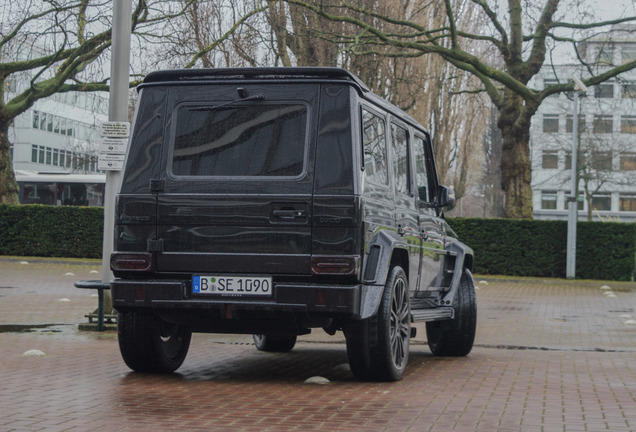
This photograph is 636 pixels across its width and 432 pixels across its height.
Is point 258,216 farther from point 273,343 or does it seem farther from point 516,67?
point 516,67

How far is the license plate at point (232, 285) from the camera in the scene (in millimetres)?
7156

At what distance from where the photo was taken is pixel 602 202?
286 feet

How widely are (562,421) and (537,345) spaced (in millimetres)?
5565

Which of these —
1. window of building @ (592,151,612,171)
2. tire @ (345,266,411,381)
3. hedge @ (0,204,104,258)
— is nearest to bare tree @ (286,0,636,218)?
hedge @ (0,204,104,258)

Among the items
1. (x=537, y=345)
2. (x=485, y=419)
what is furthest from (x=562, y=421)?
(x=537, y=345)

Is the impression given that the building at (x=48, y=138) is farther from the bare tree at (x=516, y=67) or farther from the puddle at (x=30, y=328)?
the puddle at (x=30, y=328)

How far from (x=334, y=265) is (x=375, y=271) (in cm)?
43

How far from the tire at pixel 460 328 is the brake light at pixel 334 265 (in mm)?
3340

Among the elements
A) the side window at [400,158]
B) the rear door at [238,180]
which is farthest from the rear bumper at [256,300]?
the side window at [400,158]

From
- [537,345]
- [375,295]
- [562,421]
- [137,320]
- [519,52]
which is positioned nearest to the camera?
[562,421]

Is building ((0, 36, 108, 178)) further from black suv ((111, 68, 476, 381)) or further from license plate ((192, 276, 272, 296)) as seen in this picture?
license plate ((192, 276, 272, 296))

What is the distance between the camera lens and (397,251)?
317 inches

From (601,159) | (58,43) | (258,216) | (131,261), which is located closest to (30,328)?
(131,261)

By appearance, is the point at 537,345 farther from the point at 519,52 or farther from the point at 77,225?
the point at 77,225
